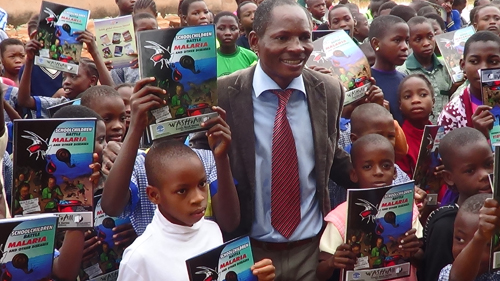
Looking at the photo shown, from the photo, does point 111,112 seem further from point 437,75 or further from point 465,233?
point 437,75

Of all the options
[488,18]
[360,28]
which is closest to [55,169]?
[488,18]

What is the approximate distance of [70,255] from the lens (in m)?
3.38

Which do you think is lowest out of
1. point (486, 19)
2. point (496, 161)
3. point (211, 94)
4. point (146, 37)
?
A: point (486, 19)

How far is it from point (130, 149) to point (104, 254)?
0.89 m

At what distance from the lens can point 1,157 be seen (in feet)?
12.4

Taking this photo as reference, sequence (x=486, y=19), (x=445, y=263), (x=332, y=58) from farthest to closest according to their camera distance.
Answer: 1. (x=486, y=19)
2. (x=332, y=58)
3. (x=445, y=263)

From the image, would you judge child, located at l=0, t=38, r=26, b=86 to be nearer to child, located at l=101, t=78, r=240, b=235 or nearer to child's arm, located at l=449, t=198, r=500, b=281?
child, located at l=101, t=78, r=240, b=235

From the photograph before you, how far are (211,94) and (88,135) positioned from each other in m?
0.57

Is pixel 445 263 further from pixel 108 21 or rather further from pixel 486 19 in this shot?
pixel 486 19

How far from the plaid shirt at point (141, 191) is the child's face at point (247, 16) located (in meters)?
5.10

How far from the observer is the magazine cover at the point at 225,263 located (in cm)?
279

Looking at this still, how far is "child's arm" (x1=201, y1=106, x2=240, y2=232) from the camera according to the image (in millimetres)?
3312

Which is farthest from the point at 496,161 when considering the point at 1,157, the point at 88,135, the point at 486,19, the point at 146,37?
the point at 486,19

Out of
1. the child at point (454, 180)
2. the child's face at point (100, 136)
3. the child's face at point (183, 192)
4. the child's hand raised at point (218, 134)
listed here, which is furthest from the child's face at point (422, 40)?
the child's face at point (183, 192)
